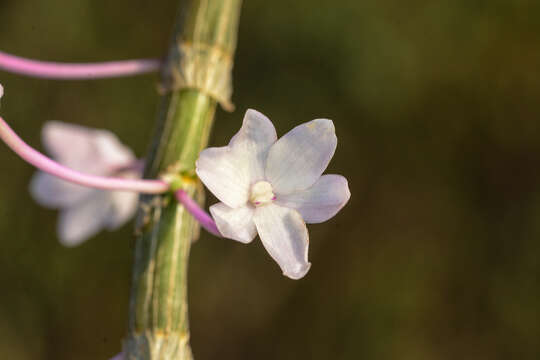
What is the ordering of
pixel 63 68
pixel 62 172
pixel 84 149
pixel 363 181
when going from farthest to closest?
pixel 363 181, pixel 84 149, pixel 63 68, pixel 62 172

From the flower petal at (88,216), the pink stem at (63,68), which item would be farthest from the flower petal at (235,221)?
the flower petal at (88,216)

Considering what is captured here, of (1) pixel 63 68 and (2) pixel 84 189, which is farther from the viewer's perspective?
(2) pixel 84 189

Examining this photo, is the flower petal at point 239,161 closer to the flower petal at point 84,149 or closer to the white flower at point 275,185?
the white flower at point 275,185

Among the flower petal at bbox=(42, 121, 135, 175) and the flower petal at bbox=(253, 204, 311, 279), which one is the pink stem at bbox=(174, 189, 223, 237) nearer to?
the flower petal at bbox=(253, 204, 311, 279)

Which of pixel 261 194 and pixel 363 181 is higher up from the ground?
pixel 363 181

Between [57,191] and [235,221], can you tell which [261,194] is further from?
[57,191]


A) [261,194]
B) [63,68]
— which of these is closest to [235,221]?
→ [261,194]
